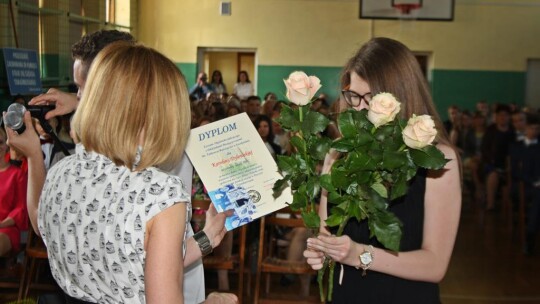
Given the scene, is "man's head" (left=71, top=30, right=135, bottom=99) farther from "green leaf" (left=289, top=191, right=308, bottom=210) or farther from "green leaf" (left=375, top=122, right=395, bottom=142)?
"green leaf" (left=375, top=122, right=395, bottom=142)

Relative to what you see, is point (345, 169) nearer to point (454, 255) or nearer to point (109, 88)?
point (109, 88)

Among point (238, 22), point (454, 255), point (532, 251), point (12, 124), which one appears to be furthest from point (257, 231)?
point (238, 22)

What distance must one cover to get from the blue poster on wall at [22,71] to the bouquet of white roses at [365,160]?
5.93m

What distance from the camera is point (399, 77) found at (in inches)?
78.2

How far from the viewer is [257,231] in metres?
5.47

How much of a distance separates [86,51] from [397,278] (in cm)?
106

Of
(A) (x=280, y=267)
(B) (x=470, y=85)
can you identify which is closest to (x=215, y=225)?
(A) (x=280, y=267)

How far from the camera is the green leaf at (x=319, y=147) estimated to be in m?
1.85

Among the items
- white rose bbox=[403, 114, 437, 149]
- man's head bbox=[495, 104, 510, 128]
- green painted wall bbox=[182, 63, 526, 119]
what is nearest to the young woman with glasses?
white rose bbox=[403, 114, 437, 149]

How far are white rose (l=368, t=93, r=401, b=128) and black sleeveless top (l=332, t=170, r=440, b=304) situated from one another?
13.4 inches

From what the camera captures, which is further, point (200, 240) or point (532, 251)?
point (532, 251)

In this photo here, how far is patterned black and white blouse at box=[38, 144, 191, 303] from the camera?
1.44 m

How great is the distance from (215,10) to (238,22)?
505mm

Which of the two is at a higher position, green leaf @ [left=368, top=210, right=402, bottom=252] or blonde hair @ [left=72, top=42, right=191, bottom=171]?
blonde hair @ [left=72, top=42, right=191, bottom=171]
